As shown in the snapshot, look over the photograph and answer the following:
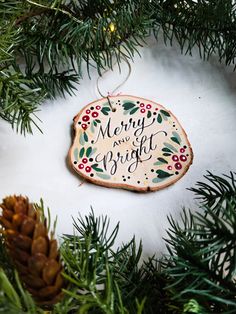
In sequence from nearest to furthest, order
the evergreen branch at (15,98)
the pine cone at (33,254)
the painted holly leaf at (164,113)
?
the pine cone at (33,254) → the evergreen branch at (15,98) → the painted holly leaf at (164,113)

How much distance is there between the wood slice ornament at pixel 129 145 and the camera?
0.56 meters

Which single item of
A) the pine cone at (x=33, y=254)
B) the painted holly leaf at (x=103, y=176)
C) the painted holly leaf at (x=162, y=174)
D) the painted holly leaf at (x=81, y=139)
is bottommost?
the pine cone at (x=33, y=254)

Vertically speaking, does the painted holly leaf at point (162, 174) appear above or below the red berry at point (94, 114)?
below

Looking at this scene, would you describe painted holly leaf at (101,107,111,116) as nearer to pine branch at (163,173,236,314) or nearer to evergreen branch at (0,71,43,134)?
evergreen branch at (0,71,43,134)

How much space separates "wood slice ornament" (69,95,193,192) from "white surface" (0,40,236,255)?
0.5 inches

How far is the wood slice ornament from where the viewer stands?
1.84 ft

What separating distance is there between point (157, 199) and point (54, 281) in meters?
0.24

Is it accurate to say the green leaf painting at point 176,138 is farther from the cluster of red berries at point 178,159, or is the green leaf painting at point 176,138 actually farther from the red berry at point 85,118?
the red berry at point 85,118

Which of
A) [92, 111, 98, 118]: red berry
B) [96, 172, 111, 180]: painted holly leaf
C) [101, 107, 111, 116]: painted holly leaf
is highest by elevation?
[101, 107, 111, 116]: painted holly leaf

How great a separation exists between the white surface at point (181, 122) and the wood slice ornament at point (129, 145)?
1cm

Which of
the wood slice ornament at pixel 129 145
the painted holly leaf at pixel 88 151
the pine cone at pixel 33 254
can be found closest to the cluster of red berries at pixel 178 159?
the wood slice ornament at pixel 129 145

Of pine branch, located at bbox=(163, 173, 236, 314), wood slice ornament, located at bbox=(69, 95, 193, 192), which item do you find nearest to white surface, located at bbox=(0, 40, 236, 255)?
wood slice ornament, located at bbox=(69, 95, 193, 192)

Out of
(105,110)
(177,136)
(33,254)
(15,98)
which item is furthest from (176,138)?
(33,254)

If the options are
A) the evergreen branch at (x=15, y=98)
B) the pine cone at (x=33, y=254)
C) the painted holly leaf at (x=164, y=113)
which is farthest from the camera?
the painted holly leaf at (x=164, y=113)
